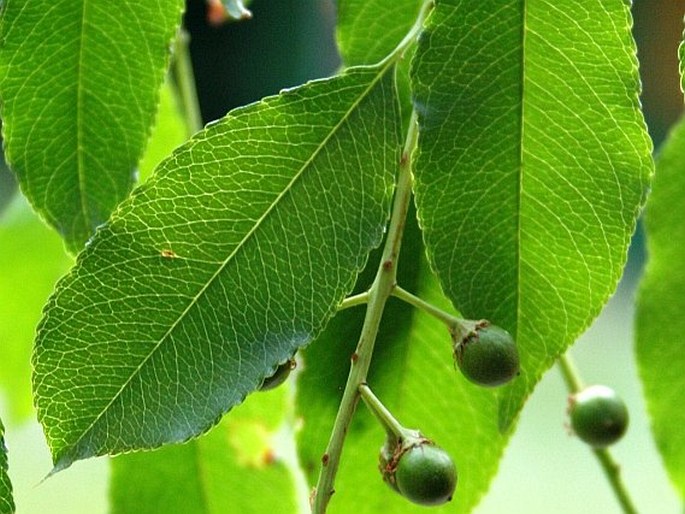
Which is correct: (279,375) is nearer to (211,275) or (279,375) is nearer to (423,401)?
(211,275)

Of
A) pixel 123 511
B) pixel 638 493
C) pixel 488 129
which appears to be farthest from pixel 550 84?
pixel 638 493

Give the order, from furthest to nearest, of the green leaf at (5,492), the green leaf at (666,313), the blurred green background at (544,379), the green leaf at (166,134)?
the blurred green background at (544,379)
the green leaf at (166,134)
the green leaf at (666,313)
the green leaf at (5,492)

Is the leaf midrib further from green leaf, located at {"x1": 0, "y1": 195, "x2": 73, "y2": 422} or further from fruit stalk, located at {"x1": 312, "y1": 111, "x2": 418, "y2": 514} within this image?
green leaf, located at {"x1": 0, "y1": 195, "x2": 73, "y2": 422}

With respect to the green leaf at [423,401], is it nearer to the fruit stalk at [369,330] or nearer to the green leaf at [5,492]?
the fruit stalk at [369,330]

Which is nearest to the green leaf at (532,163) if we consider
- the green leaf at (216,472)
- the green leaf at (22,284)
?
the green leaf at (216,472)

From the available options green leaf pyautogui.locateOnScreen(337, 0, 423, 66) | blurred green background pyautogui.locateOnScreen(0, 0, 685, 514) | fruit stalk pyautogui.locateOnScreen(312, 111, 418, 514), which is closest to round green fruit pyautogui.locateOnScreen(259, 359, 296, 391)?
fruit stalk pyautogui.locateOnScreen(312, 111, 418, 514)
